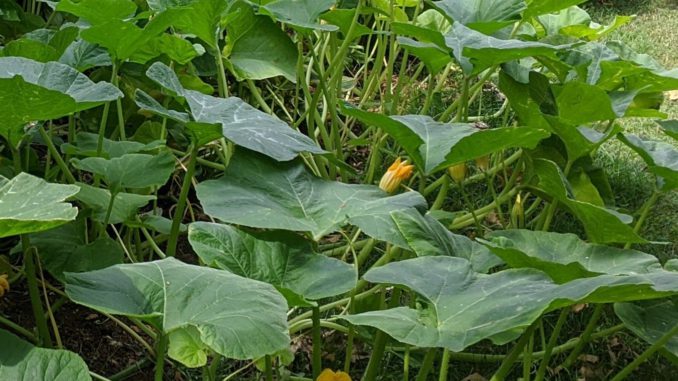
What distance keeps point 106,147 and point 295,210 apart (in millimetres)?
480

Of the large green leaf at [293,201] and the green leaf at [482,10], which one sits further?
the green leaf at [482,10]

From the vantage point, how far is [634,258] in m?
1.29

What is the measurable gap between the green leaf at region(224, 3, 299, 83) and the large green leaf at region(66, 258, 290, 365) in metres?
0.89

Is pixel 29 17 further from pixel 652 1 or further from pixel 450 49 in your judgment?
pixel 652 1

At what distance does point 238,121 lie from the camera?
1.47 metres

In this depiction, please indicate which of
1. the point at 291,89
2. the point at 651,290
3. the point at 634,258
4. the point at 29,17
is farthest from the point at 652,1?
the point at 651,290

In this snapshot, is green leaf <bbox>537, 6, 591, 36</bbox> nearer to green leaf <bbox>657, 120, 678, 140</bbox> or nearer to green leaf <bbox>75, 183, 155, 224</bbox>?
green leaf <bbox>657, 120, 678, 140</bbox>

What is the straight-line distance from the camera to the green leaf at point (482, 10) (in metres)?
1.90

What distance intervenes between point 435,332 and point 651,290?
0.76 ft

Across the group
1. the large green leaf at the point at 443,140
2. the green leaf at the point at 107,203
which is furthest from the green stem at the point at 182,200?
the large green leaf at the point at 443,140

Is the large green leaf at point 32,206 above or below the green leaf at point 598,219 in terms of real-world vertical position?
above

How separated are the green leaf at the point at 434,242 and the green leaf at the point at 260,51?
0.75 metres

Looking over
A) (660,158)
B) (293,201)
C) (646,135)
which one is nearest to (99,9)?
(293,201)

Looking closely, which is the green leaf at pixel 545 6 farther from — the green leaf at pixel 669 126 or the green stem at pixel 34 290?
the green stem at pixel 34 290
